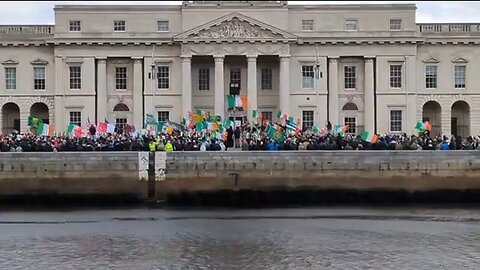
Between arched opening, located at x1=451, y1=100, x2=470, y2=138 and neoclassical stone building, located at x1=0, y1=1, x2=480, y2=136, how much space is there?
0.66 m

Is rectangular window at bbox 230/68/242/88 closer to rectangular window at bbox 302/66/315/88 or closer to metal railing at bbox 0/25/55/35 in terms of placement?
rectangular window at bbox 302/66/315/88

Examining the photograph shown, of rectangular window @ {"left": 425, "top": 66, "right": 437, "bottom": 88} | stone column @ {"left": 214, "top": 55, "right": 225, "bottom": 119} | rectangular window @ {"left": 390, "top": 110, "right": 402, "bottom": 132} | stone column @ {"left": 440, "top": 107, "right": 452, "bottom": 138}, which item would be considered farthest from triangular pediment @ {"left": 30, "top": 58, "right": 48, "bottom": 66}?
stone column @ {"left": 440, "top": 107, "right": 452, "bottom": 138}

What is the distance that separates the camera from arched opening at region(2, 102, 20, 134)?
2860 inches

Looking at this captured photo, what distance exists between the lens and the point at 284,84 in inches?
2714

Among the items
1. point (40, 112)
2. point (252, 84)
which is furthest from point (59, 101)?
point (252, 84)

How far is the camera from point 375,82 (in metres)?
70.4

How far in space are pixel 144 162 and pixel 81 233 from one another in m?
7.25

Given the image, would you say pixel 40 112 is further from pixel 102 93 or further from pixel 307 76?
pixel 307 76

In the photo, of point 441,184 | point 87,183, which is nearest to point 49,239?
point 87,183

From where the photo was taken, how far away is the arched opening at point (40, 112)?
237ft

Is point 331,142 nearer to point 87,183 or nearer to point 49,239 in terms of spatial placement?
point 87,183

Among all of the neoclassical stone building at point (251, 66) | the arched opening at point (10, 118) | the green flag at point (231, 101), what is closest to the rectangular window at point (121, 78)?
the neoclassical stone building at point (251, 66)

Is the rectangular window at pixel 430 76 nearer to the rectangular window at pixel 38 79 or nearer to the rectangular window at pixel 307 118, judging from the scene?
the rectangular window at pixel 307 118

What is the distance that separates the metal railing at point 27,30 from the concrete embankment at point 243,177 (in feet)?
113
